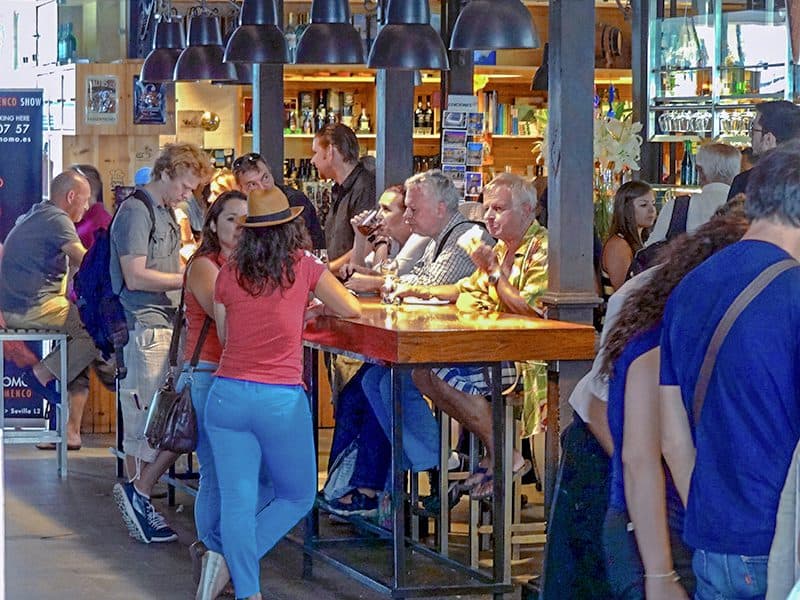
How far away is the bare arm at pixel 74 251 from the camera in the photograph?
9633mm

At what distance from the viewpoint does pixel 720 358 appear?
136 inches

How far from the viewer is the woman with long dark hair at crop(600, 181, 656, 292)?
27.4 ft

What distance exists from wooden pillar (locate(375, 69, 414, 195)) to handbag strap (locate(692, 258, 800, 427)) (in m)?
5.42

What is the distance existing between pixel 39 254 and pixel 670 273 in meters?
6.50

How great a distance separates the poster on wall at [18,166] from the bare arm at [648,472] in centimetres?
743

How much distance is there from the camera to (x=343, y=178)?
920 centimetres

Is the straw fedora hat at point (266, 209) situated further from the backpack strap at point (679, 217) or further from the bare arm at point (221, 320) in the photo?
the backpack strap at point (679, 217)

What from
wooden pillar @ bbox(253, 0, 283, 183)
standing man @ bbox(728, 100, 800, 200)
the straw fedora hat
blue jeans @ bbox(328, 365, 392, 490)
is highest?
wooden pillar @ bbox(253, 0, 283, 183)

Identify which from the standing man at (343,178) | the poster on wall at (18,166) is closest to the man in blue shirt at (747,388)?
the standing man at (343,178)

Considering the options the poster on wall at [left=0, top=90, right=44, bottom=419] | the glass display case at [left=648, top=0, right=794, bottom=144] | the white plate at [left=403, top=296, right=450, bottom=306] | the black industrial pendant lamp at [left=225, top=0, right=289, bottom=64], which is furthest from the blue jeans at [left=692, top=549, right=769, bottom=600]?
the poster on wall at [left=0, top=90, right=44, bottom=419]

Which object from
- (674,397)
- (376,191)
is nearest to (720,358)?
(674,397)

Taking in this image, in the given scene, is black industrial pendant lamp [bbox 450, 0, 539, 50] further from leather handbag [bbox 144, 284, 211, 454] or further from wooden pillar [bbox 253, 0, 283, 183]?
wooden pillar [bbox 253, 0, 283, 183]

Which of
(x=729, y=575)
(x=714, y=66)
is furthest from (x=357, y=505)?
(x=714, y=66)

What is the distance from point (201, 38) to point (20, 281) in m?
1.79
